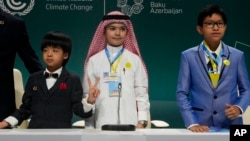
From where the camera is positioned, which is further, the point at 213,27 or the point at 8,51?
the point at 8,51

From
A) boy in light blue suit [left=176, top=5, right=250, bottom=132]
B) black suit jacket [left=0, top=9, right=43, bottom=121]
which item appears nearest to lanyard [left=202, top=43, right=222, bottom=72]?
boy in light blue suit [left=176, top=5, right=250, bottom=132]

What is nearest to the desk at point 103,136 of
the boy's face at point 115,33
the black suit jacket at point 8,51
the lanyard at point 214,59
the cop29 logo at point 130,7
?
the lanyard at point 214,59

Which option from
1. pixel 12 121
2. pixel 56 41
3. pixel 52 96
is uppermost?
pixel 56 41

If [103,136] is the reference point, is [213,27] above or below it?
above

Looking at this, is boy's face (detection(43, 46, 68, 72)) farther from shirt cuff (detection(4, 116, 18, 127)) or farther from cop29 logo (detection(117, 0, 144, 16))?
cop29 logo (detection(117, 0, 144, 16))

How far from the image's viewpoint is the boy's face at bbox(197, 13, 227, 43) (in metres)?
2.41

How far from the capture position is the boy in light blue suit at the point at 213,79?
2.41 m

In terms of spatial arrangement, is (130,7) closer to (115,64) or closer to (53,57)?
(115,64)

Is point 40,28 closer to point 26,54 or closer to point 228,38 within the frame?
point 228,38

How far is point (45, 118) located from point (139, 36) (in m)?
3.60

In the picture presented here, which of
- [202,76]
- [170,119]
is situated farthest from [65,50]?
[170,119]

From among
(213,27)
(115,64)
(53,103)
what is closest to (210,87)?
(213,27)

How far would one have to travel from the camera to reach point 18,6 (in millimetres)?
5652

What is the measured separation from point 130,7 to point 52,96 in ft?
11.7
